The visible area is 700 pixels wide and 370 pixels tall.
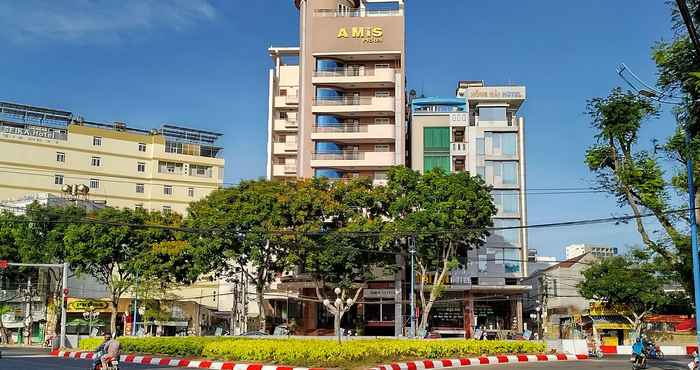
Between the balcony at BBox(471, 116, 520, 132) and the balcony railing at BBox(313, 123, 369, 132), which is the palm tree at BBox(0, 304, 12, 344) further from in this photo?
the balcony at BBox(471, 116, 520, 132)

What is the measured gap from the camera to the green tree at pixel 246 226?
44.2 metres

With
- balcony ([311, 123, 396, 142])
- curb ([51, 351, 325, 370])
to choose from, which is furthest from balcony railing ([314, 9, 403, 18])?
curb ([51, 351, 325, 370])

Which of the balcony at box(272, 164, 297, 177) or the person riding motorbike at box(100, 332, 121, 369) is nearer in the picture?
the person riding motorbike at box(100, 332, 121, 369)

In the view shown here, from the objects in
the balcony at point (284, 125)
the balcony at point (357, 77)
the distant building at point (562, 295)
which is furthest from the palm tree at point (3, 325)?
the distant building at point (562, 295)

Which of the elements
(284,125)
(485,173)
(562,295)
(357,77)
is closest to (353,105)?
(357,77)

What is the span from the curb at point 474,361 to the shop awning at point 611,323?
25.2 meters

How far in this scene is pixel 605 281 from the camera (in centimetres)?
5456

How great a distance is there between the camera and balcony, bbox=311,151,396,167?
Result: 195 feet

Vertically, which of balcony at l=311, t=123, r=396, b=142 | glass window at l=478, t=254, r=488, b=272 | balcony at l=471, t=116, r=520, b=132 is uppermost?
balcony at l=471, t=116, r=520, b=132

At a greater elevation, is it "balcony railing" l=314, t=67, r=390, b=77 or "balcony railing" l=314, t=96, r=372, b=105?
"balcony railing" l=314, t=67, r=390, b=77

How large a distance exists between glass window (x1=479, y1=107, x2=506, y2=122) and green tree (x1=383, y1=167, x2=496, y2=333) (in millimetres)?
15154

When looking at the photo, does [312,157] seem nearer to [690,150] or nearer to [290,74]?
[290,74]

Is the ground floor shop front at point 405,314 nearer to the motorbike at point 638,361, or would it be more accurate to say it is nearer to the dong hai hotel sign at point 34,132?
the motorbike at point 638,361

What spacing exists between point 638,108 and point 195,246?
31221 millimetres
